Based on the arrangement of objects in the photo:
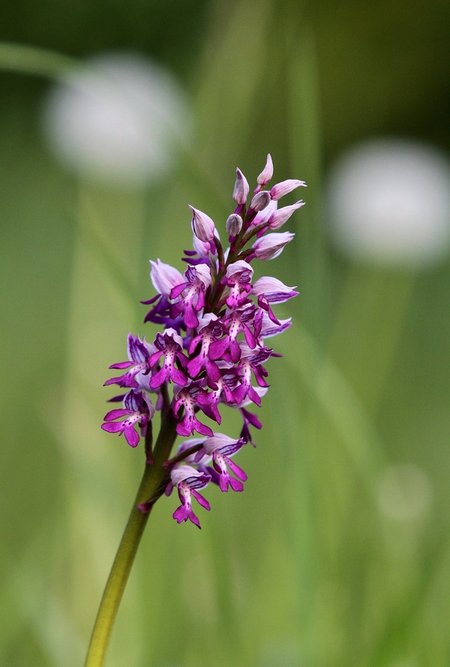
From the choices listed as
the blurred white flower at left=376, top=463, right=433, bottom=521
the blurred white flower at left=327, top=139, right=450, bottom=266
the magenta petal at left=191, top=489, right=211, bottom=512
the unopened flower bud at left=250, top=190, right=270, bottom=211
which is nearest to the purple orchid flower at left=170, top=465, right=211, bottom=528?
the magenta petal at left=191, top=489, right=211, bottom=512

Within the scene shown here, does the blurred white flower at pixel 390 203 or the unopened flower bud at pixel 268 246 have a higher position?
the blurred white flower at pixel 390 203

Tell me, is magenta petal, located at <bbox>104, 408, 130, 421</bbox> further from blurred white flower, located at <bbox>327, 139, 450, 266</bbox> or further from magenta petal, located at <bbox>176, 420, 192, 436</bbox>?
blurred white flower, located at <bbox>327, 139, 450, 266</bbox>

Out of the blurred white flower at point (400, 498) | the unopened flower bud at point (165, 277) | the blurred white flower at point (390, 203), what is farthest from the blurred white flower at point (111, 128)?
the unopened flower bud at point (165, 277)

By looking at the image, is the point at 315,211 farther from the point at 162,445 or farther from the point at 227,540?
the point at 162,445

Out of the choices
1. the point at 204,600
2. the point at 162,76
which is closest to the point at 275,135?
the point at 162,76

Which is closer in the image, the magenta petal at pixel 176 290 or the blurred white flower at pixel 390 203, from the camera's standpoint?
the magenta petal at pixel 176 290

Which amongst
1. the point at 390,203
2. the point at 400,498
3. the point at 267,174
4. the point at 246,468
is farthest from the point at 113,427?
the point at 390,203

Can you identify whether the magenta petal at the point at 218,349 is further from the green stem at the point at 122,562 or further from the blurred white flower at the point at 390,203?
the blurred white flower at the point at 390,203
